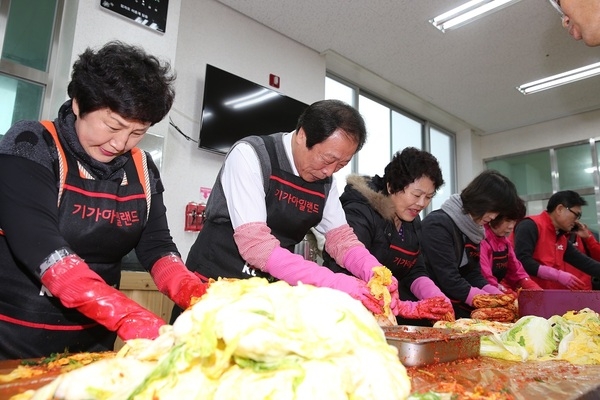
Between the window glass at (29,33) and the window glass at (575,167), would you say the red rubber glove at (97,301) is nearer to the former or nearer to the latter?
the window glass at (29,33)

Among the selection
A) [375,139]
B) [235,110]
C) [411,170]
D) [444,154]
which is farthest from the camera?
[444,154]

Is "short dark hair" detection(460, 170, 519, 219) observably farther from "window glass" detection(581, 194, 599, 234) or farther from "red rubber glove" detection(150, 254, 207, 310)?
"window glass" detection(581, 194, 599, 234)

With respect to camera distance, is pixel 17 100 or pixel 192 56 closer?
pixel 17 100

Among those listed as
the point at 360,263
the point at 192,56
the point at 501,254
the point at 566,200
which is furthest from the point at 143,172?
the point at 566,200

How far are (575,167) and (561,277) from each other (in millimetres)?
4040

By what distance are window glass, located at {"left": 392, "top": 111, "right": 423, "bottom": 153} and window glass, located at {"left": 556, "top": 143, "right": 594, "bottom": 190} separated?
2.52 meters

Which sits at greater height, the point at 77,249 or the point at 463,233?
the point at 463,233

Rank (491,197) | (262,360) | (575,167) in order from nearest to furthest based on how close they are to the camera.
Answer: (262,360), (491,197), (575,167)

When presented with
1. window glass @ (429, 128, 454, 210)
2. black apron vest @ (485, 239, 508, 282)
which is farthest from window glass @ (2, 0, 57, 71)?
window glass @ (429, 128, 454, 210)

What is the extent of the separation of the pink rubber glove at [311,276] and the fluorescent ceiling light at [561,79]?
18.8ft

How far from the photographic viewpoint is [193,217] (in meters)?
3.98

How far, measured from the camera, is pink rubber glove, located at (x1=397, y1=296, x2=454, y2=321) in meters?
2.16

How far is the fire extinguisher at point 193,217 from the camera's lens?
3.97 meters

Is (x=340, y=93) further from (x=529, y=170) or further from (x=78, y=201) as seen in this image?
(x=78, y=201)
